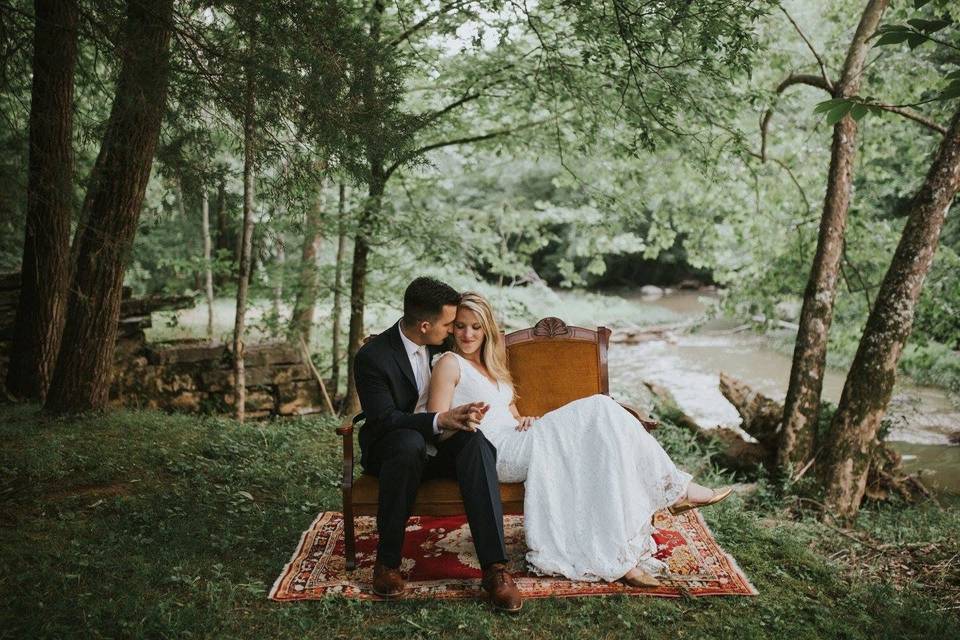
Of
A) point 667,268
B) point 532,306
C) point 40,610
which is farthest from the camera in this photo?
point 667,268

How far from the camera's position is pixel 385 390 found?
3420 millimetres

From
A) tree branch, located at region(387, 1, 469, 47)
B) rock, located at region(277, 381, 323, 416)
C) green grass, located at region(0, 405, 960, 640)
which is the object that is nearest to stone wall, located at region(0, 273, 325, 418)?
rock, located at region(277, 381, 323, 416)

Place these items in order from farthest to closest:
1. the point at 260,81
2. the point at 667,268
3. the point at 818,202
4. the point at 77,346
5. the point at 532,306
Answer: the point at 667,268 < the point at 532,306 < the point at 818,202 < the point at 77,346 < the point at 260,81

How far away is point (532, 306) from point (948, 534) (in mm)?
11647

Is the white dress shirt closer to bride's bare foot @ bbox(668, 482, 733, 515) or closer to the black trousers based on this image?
the black trousers

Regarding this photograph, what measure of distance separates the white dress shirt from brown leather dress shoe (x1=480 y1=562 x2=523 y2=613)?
879 mm

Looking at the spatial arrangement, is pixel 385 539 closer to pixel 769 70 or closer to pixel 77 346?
pixel 77 346

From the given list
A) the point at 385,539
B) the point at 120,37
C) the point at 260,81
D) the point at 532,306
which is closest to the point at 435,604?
the point at 385,539

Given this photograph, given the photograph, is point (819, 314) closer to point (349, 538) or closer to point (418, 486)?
point (418, 486)

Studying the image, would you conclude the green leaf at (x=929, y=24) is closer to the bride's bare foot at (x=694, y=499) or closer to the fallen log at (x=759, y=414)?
the bride's bare foot at (x=694, y=499)

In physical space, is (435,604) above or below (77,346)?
below

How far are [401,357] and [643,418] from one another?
51.2 inches

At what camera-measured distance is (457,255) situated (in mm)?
6680

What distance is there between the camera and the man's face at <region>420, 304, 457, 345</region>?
11.5ft
